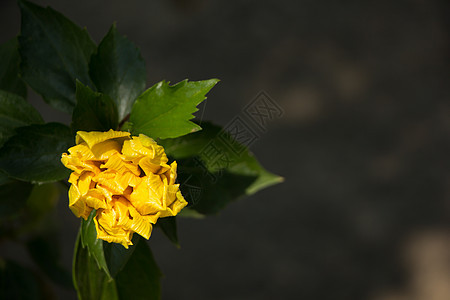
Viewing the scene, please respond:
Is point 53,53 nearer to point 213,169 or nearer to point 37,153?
point 37,153

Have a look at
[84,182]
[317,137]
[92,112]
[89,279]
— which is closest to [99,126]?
[92,112]

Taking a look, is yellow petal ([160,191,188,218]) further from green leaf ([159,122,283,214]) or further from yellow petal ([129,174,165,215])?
green leaf ([159,122,283,214])

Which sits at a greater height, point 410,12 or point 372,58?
point 410,12

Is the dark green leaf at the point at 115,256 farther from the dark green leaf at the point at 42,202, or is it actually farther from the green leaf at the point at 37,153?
the dark green leaf at the point at 42,202

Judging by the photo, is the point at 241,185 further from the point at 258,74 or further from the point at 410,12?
the point at 410,12

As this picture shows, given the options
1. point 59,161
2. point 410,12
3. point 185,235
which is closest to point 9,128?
point 59,161
